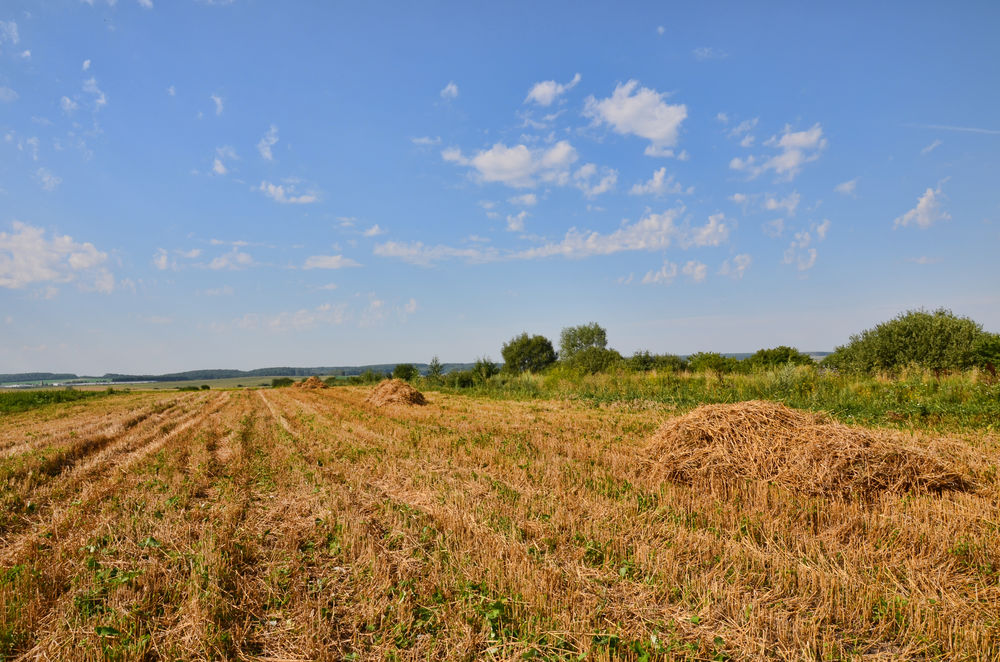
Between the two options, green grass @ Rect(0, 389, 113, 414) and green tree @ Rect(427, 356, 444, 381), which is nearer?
green grass @ Rect(0, 389, 113, 414)

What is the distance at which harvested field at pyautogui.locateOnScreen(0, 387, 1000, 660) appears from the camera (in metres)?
3.31

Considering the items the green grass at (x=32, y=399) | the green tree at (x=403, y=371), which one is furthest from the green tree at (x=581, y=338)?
the green grass at (x=32, y=399)

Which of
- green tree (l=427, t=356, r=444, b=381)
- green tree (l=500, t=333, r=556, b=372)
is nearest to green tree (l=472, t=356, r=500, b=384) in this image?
green tree (l=427, t=356, r=444, b=381)

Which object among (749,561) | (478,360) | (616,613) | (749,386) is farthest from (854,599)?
(478,360)

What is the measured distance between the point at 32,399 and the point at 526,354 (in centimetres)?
Answer: 6699

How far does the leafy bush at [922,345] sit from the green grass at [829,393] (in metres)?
6.73

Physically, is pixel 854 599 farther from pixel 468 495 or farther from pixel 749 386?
pixel 749 386

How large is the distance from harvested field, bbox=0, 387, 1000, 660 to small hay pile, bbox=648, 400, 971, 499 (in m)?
0.27

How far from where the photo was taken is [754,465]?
709 cm

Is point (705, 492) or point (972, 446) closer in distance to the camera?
point (705, 492)

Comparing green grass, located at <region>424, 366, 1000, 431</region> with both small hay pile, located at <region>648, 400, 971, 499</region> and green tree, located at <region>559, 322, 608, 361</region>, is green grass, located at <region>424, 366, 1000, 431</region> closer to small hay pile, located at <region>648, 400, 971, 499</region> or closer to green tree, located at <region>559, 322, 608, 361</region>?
small hay pile, located at <region>648, 400, 971, 499</region>

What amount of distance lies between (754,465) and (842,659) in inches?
172

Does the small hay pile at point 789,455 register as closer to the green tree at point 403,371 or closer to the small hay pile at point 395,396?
the small hay pile at point 395,396

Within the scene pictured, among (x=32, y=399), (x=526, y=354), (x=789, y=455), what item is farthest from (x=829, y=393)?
(x=526, y=354)
